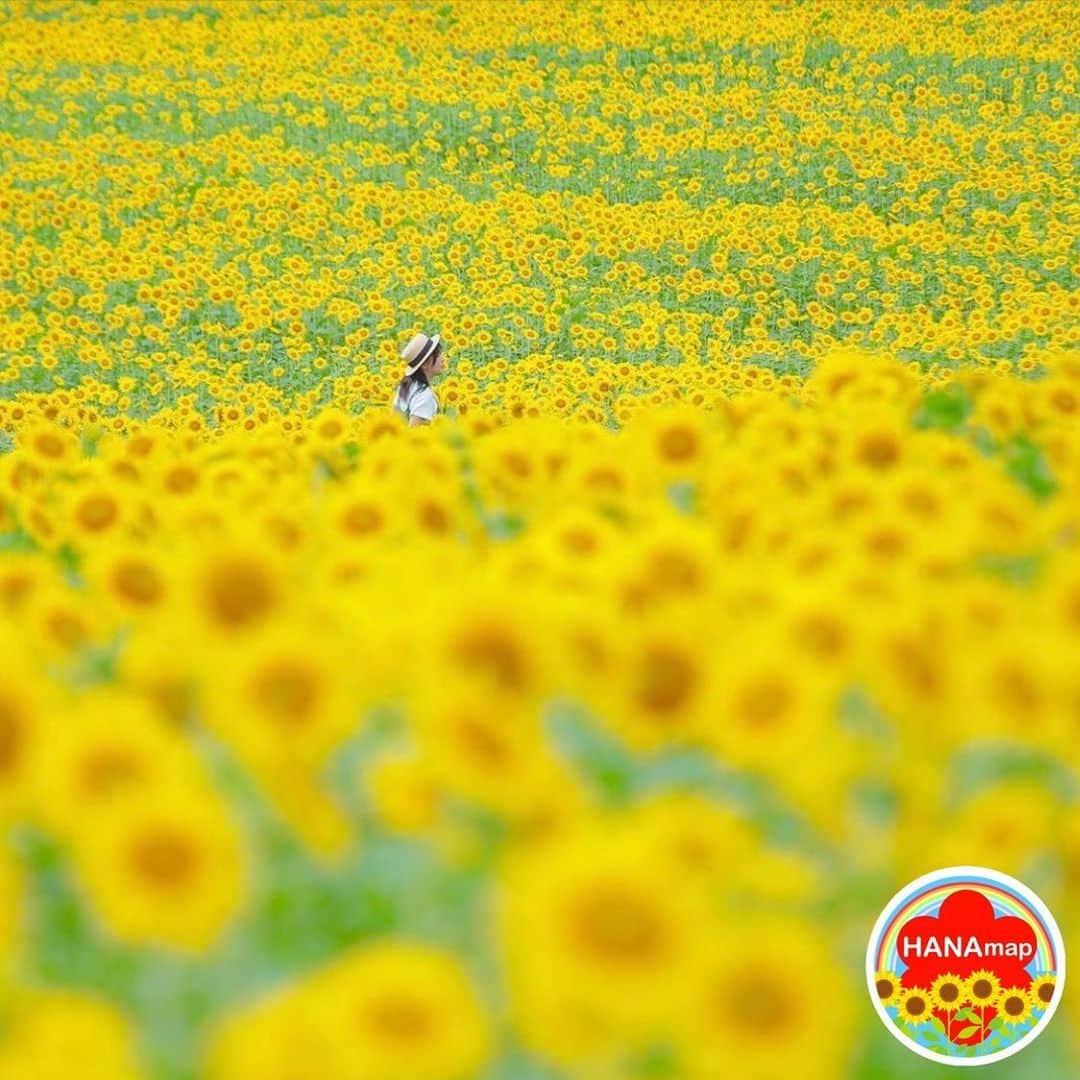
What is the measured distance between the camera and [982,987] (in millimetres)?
1406

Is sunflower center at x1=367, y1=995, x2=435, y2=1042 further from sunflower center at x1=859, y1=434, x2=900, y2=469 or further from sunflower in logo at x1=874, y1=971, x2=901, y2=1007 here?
sunflower center at x1=859, y1=434, x2=900, y2=469

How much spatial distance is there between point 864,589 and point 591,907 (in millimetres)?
605

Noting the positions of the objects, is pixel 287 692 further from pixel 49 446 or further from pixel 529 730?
pixel 49 446

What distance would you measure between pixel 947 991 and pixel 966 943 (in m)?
0.05

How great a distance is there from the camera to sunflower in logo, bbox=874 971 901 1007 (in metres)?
1.27

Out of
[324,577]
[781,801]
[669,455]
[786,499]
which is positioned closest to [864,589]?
[781,801]

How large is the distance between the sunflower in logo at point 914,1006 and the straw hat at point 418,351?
659cm

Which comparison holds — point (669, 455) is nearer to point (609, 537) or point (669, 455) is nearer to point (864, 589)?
point (609, 537)

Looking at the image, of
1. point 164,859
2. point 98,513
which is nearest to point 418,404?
point 98,513

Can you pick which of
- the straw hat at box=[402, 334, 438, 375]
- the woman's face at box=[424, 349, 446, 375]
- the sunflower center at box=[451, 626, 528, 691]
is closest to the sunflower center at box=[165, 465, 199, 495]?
the sunflower center at box=[451, 626, 528, 691]

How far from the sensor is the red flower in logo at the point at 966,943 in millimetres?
1304

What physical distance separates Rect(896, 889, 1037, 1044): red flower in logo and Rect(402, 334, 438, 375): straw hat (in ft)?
21.4

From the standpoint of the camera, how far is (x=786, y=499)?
77.2 inches

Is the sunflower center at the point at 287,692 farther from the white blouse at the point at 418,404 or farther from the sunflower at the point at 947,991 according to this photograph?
the white blouse at the point at 418,404
